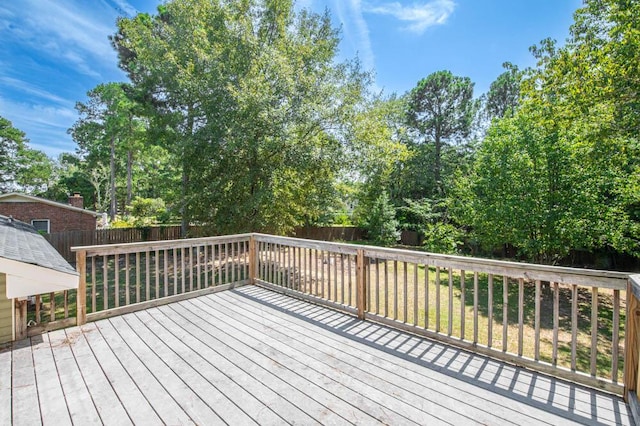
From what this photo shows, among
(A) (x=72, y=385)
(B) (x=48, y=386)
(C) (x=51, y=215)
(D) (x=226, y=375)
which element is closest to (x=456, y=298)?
(D) (x=226, y=375)

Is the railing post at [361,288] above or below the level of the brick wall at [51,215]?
below

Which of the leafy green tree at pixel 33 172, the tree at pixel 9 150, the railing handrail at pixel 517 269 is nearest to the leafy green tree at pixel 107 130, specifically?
the leafy green tree at pixel 33 172

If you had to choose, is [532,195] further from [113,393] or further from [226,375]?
[113,393]

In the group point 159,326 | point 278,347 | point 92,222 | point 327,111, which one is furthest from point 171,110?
point 278,347

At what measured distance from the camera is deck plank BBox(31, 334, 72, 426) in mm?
1970

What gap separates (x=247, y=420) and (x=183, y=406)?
0.50 m

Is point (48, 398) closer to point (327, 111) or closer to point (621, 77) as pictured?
point (327, 111)

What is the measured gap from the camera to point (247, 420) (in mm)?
1946

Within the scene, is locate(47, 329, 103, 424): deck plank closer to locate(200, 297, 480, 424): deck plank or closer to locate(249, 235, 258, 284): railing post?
locate(200, 297, 480, 424): deck plank

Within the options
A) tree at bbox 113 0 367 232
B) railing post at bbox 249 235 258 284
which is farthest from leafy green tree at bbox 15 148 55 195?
railing post at bbox 249 235 258 284

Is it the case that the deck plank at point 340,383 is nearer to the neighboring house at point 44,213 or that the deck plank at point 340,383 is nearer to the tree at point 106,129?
the neighboring house at point 44,213

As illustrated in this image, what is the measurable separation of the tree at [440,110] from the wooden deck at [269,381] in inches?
721

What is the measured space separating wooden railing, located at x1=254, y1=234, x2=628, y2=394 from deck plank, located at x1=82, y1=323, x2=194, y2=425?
1.93 meters

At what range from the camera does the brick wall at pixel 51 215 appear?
13617 millimetres
